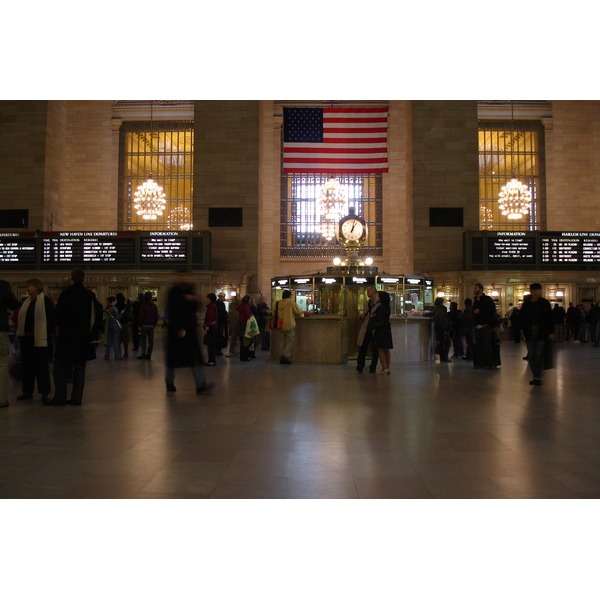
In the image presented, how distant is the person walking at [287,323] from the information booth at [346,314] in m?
0.28

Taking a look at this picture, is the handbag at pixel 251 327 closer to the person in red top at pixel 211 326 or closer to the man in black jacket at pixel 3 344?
the person in red top at pixel 211 326

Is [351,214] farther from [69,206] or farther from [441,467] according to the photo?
[69,206]

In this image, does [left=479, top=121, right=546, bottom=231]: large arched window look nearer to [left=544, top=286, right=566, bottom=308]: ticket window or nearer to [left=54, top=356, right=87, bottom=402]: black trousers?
[left=544, top=286, right=566, bottom=308]: ticket window

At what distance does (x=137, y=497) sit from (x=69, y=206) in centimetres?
2843

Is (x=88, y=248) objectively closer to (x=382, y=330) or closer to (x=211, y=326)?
(x=211, y=326)

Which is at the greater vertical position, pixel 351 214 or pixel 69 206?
pixel 69 206

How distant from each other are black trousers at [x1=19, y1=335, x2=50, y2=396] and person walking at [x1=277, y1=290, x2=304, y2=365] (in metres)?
5.10

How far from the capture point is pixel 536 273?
20.5 m

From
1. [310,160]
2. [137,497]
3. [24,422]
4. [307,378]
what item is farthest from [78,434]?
[310,160]

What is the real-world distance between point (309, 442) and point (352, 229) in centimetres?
1004

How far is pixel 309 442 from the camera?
16.0 feet

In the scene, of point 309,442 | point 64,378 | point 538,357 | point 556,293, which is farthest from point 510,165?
point 309,442

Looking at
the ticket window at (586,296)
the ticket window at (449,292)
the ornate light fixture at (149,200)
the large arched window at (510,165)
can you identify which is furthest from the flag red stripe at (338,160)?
the large arched window at (510,165)

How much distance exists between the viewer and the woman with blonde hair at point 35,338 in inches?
278
